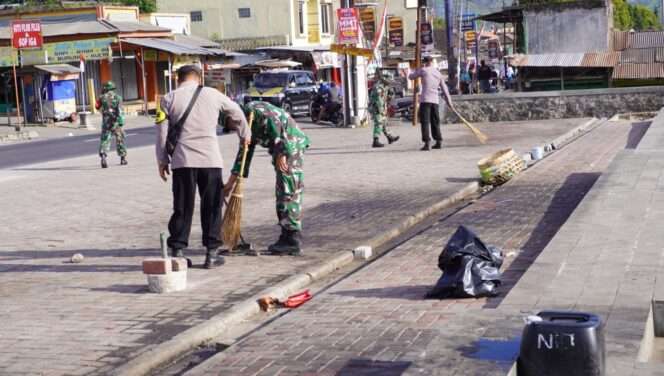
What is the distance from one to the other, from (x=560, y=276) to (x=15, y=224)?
8194 mm

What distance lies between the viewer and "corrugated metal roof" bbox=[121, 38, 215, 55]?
46.0 metres

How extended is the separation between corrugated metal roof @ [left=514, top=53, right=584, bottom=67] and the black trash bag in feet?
87.8

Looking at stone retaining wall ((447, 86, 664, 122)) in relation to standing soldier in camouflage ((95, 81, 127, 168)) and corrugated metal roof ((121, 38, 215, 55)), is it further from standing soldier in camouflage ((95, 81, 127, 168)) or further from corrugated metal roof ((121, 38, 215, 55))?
corrugated metal roof ((121, 38, 215, 55))

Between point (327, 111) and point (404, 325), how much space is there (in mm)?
27733

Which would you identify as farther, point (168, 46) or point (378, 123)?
point (168, 46)

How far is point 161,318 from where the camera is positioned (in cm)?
752

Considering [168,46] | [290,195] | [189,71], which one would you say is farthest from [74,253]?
[168,46]

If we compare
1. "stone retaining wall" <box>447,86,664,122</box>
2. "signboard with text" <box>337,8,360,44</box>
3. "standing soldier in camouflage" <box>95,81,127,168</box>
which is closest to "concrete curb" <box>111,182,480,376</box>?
"standing soldier in camouflage" <box>95,81,127,168</box>

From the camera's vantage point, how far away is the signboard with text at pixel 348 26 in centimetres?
3011

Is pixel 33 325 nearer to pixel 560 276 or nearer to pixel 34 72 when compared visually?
pixel 560 276

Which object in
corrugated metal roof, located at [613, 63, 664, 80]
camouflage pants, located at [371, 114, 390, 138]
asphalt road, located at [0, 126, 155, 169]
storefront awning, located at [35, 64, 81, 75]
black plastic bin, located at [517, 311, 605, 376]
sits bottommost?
asphalt road, located at [0, 126, 155, 169]

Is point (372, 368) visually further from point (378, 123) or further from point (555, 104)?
point (555, 104)

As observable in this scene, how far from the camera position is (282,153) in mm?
9672

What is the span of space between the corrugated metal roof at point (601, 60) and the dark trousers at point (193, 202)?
1017 inches
